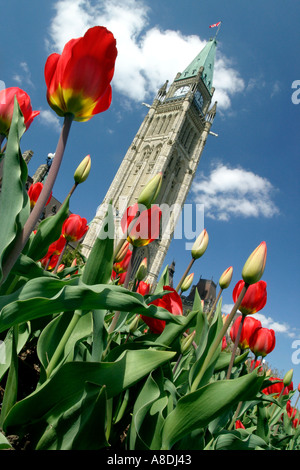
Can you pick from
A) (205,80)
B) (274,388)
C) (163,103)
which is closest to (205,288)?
(163,103)

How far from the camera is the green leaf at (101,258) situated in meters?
0.73

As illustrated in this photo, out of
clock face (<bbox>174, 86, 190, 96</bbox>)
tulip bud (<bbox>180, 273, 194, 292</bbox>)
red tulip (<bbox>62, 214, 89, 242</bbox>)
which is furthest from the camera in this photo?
clock face (<bbox>174, 86, 190, 96</bbox>)

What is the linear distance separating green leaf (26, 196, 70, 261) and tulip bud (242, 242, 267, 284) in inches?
22.0

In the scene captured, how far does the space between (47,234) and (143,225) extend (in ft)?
1.20

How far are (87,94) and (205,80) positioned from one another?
38.4 meters

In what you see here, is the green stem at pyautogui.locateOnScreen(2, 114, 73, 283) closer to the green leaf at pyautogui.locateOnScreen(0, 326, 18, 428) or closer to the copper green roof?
the green leaf at pyautogui.locateOnScreen(0, 326, 18, 428)

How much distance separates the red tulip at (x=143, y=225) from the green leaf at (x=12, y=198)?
0.45m

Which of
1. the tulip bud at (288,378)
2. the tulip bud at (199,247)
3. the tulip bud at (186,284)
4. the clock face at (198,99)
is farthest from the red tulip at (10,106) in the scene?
the clock face at (198,99)

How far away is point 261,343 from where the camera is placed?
135 cm

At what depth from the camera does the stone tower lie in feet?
90.3

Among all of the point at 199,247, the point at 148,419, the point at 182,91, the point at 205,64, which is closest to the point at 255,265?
the point at 199,247

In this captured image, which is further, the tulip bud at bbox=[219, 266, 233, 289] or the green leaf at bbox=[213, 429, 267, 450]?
the tulip bud at bbox=[219, 266, 233, 289]

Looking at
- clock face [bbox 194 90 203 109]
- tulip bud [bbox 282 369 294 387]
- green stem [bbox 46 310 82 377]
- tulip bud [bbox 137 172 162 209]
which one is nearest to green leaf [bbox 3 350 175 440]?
green stem [bbox 46 310 82 377]

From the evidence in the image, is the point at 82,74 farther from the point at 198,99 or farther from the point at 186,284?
the point at 198,99
